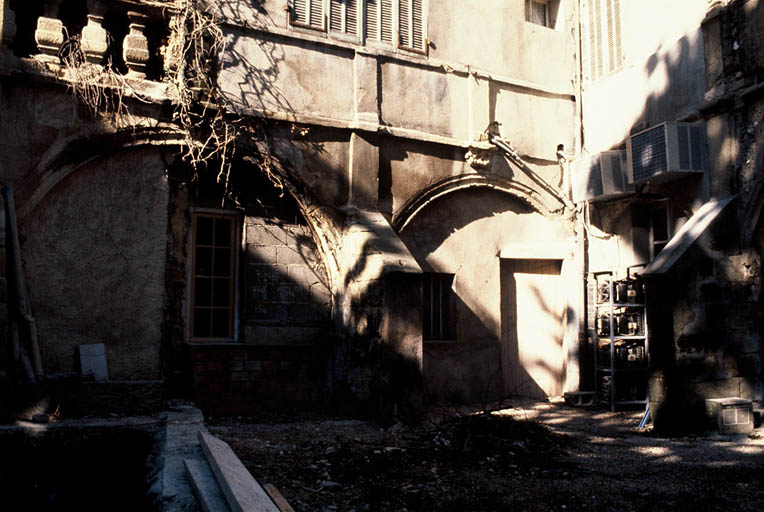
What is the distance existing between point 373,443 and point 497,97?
608 centimetres

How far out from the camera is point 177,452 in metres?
5.10

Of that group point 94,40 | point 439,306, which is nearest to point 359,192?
point 439,306

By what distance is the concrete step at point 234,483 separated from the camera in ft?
12.1

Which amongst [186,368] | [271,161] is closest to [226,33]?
[271,161]

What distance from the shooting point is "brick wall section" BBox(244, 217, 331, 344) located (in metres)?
Result: 8.84

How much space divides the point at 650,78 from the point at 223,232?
6.38m

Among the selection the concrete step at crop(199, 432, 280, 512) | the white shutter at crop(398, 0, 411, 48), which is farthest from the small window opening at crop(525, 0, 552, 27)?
the concrete step at crop(199, 432, 280, 512)

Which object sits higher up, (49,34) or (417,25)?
(417,25)

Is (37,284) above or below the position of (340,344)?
above

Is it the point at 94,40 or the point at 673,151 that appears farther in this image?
the point at 673,151

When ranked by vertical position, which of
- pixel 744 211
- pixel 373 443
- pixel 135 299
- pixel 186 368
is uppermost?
pixel 744 211

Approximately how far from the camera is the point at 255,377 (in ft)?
28.6

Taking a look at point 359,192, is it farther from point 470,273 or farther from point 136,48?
point 136,48

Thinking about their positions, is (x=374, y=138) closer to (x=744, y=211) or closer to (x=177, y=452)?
(x=744, y=211)
